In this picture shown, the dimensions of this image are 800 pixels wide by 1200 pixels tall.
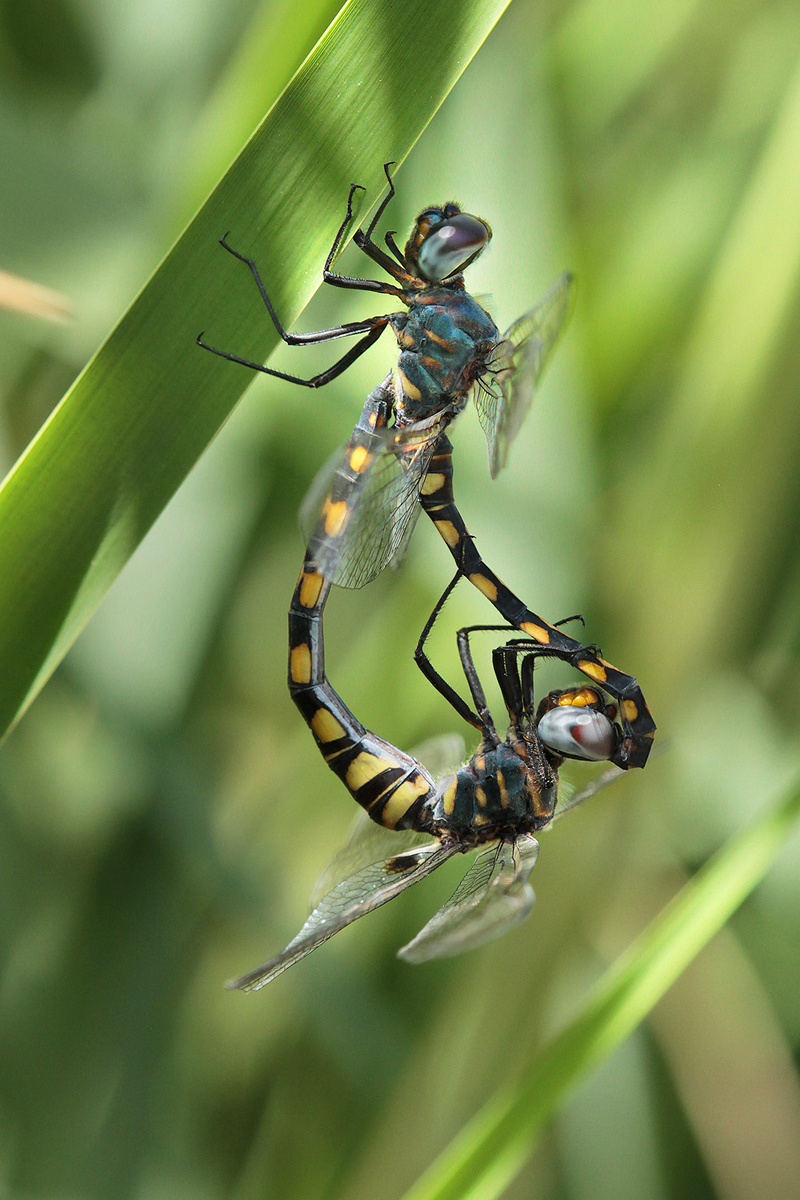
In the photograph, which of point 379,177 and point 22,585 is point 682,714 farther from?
point 22,585

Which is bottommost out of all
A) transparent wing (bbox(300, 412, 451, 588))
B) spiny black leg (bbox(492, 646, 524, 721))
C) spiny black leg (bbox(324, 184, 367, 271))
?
spiny black leg (bbox(492, 646, 524, 721))

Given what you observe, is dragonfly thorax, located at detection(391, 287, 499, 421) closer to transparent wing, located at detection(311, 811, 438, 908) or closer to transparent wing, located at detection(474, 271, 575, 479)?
transparent wing, located at detection(474, 271, 575, 479)

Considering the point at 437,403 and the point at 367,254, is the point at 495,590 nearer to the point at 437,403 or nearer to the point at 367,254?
the point at 437,403

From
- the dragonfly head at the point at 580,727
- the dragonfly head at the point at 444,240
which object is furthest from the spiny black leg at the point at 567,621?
the dragonfly head at the point at 444,240

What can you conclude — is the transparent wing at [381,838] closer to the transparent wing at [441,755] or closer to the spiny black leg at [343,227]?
the transparent wing at [441,755]

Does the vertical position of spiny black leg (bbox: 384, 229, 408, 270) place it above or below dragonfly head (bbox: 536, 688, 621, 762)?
above

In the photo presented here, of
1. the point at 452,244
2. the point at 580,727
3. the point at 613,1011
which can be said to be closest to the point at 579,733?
the point at 580,727

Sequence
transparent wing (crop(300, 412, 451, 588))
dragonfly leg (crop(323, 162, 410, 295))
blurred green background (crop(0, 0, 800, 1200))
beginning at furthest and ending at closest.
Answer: blurred green background (crop(0, 0, 800, 1200))
transparent wing (crop(300, 412, 451, 588))
dragonfly leg (crop(323, 162, 410, 295))

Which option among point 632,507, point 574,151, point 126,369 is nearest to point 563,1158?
point 632,507

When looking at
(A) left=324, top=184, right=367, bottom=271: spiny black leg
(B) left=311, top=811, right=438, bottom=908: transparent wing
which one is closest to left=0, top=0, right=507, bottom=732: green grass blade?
(A) left=324, top=184, right=367, bottom=271: spiny black leg
